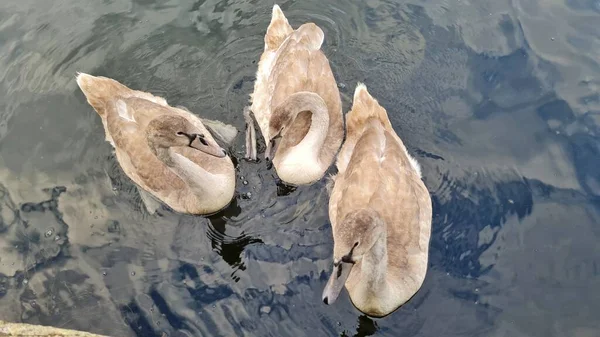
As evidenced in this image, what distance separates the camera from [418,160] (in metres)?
8.52

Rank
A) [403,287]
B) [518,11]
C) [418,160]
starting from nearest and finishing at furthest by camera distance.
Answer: [403,287], [418,160], [518,11]

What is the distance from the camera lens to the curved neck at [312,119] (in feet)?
25.3

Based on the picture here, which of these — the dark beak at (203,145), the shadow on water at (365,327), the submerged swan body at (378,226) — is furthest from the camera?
the dark beak at (203,145)

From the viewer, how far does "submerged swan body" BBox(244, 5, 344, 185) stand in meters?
7.79

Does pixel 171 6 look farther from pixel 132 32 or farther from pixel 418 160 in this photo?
pixel 418 160

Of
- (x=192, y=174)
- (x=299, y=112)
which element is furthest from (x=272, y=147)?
(x=192, y=174)

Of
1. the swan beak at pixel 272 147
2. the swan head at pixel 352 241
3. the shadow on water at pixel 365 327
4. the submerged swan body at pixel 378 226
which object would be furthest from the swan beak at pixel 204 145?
the shadow on water at pixel 365 327

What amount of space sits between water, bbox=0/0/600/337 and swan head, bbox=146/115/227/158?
1259 mm

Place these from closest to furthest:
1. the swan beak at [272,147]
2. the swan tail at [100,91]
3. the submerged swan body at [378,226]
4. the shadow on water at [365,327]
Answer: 1. the submerged swan body at [378,226]
2. the shadow on water at [365,327]
3. the swan beak at [272,147]
4. the swan tail at [100,91]

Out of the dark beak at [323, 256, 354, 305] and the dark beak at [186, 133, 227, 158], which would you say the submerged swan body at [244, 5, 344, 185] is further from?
the dark beak at [323, 256, 354, 305]

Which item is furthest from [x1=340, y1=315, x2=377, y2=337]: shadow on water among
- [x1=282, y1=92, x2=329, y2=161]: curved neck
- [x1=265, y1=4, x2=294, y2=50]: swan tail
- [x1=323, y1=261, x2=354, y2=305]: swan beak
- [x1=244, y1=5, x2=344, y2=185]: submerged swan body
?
[x1=265, y1=4, x2=294, y2=50]: swan tail

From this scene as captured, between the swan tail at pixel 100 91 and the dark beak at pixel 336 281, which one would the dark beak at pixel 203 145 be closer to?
the swan tail at pixel 100 91

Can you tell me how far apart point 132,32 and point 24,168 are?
9.74 feet

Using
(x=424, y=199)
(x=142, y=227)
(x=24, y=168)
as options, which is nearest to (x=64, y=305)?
(x=142, y=227)
